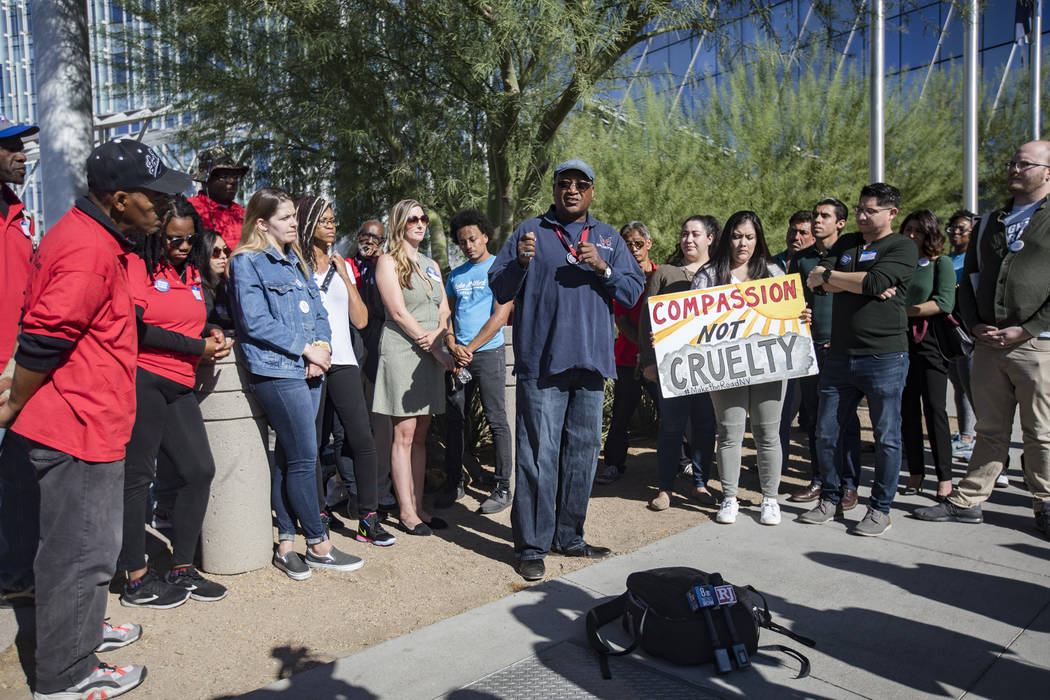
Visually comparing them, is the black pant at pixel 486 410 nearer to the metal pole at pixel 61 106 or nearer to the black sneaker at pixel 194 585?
the black sneaker at pixel 194 585

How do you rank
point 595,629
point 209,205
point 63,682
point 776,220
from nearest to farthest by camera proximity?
point 63,682 → point 595,629 → point 209,205 → point 776,220

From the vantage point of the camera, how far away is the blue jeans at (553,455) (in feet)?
14.5

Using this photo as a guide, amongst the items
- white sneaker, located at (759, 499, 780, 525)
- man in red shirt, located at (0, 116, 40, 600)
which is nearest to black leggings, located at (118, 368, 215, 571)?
man in red shirt, located at (0, 116, 40, 600)

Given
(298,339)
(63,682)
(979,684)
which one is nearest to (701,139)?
(298,339)

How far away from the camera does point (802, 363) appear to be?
213 inches

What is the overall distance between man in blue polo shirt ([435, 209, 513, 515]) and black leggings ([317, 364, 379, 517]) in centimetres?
96

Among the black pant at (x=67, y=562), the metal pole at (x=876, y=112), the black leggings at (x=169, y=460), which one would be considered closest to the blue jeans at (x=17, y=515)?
the black leggings at (x=169, y=460)

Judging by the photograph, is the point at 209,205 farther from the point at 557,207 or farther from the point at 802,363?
the point at 802,363

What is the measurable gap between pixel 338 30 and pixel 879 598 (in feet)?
19.6

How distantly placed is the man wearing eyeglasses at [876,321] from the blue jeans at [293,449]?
3.16 meters

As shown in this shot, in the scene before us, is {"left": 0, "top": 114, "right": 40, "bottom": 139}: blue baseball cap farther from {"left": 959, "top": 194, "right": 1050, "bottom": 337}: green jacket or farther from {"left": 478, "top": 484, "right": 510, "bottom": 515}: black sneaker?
{"left": 959, "top": 194, "right": 1050, "bottom": 337}: green jacket

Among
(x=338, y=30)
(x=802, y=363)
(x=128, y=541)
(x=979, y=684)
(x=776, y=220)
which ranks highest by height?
(x=338, y=30)

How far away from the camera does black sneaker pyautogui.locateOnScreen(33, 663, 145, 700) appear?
298 centimetres

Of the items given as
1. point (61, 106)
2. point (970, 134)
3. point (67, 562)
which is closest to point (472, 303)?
point (61, 106)
